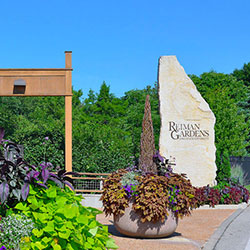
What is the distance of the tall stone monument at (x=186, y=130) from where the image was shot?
13672 mm

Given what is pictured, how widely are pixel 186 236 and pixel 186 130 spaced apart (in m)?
6.40

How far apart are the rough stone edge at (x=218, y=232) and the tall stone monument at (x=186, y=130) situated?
8.60 feet

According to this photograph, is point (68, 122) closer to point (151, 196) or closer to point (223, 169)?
point (223, 169)

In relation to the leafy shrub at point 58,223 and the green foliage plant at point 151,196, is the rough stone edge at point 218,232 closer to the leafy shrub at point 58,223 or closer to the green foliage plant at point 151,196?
the green foliage plant at point 151,196

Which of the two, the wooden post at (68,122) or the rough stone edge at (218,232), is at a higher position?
the wooden post at (68,122)

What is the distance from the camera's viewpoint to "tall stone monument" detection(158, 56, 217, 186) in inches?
538

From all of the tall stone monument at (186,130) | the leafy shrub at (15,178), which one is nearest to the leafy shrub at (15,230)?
the leafy shrub at (15,178)

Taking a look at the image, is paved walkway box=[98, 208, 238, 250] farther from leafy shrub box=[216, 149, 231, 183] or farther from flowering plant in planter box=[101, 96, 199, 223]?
leafy shrub box=[216, 149, 231, 183]

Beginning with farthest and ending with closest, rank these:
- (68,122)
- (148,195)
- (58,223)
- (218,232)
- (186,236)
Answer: (68,122)
(218,232)
(186,236)
(148,195)
(58,223)

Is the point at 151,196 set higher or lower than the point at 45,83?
lower

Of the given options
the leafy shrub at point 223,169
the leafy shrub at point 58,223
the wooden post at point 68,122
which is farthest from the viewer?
the leafy shrub at point 223,169

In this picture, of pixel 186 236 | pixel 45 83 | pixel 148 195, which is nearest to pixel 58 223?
pixel 148 195

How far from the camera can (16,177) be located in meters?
3.87

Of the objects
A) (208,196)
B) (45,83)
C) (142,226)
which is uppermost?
(45,83)
